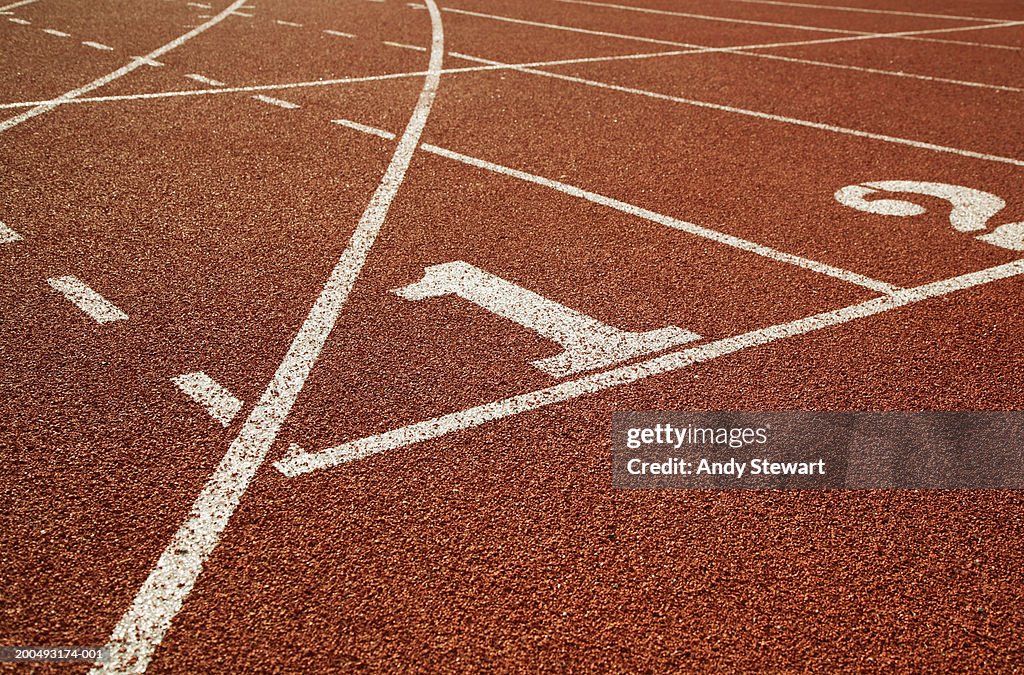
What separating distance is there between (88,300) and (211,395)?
4.37 ft

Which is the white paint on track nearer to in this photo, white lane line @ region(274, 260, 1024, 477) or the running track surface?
the running track surface

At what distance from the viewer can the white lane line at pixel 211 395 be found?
3.99 m

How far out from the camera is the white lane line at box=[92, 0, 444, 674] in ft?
9.50

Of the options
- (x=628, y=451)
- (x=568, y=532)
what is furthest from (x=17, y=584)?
(x=628, y=451)

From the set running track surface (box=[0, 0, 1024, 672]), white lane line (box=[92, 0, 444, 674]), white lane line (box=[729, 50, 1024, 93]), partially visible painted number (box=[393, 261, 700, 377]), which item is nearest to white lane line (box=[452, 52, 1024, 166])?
running track surface (box=[0, 0, 1024, 672])

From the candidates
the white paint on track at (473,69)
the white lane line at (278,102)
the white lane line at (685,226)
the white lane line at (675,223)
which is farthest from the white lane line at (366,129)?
the white paint on track at (473,69)

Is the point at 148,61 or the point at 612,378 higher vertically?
the point at 148,61

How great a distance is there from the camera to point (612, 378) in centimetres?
429

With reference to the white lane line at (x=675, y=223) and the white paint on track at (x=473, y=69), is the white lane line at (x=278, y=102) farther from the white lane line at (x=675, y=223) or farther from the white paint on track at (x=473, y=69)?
the white lane line at (x=675, y=223)

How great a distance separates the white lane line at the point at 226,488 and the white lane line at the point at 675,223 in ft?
5.04

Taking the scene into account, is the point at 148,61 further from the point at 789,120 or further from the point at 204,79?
the point at 789,120

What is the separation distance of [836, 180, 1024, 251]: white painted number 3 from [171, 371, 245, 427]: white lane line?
4.46 metres

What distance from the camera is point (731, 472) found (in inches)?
146

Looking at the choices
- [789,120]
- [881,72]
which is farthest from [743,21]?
[789,120]
